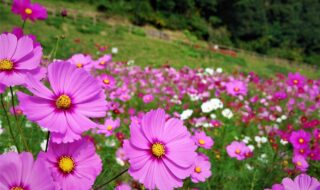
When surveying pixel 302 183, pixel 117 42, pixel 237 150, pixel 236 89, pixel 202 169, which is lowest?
pixel 117 42

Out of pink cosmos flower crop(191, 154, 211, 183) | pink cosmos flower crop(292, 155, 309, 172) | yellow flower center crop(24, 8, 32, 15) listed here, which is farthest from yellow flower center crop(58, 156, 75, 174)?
pink cosmos flower crop(292, 155, 309, 172)

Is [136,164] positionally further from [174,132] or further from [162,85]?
[162,85]

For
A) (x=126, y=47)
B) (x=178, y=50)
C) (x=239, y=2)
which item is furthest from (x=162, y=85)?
(x=239, y=2)

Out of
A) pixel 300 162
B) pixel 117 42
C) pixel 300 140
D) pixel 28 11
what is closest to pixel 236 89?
pixel 300 140

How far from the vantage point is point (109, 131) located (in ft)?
5.45

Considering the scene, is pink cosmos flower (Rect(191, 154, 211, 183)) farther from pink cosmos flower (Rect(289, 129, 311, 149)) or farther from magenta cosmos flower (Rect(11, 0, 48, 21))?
pink cosmos flower (Rect(289, 129, 311, 149))

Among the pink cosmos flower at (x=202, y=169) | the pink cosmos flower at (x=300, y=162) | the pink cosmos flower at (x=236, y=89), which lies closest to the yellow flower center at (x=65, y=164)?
the pink cosmos flower at (x=202, y=169)

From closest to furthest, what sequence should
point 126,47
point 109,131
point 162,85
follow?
point 109,131 → point 162,85 → point 126,47

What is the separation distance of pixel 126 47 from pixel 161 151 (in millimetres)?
9933

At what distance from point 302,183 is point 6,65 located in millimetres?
644

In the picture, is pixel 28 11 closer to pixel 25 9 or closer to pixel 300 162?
pixel 25 9

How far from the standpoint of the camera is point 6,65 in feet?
2.44

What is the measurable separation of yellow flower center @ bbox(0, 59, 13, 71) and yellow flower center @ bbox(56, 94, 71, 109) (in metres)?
0.12

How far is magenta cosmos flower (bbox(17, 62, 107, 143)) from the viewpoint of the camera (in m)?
0.67
